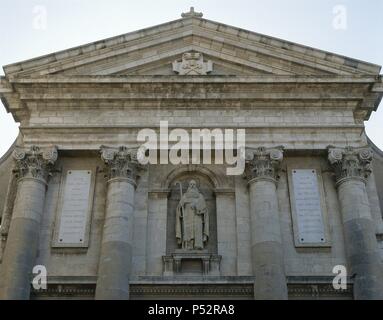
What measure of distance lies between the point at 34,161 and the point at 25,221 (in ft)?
7.16

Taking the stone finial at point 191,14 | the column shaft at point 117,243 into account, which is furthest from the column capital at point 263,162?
the stone finial at point 191,14

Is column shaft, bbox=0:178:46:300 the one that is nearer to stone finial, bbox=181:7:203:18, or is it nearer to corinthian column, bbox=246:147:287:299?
corinthian column, bbox=246:147:287:299

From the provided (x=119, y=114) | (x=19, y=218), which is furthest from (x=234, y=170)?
(x=19, y=218)

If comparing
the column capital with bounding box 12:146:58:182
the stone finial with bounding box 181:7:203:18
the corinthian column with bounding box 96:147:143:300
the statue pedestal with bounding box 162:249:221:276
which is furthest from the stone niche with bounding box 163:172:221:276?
the stone finial with bounding box 181:7:203:18

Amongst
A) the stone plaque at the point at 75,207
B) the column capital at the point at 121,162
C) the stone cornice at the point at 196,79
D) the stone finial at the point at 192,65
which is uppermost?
the stone finial at the point at 192,65

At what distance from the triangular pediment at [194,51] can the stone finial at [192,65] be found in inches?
6.3

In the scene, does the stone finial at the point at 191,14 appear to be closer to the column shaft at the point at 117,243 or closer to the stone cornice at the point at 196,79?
the stone cornice at the point at 196,79

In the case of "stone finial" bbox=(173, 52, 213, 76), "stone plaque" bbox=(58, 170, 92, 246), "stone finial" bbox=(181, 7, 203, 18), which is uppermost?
"stone finial" bbox=(181, 7, 203, 18)

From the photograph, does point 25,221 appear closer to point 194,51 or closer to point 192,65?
point 192,65

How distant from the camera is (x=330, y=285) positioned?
19000 mm

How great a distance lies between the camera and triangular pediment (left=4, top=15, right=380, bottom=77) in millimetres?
22594

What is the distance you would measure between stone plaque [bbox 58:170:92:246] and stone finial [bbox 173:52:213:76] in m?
5.08

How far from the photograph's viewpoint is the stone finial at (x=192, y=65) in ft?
75.2

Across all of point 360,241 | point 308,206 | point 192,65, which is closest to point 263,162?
point 308,206
